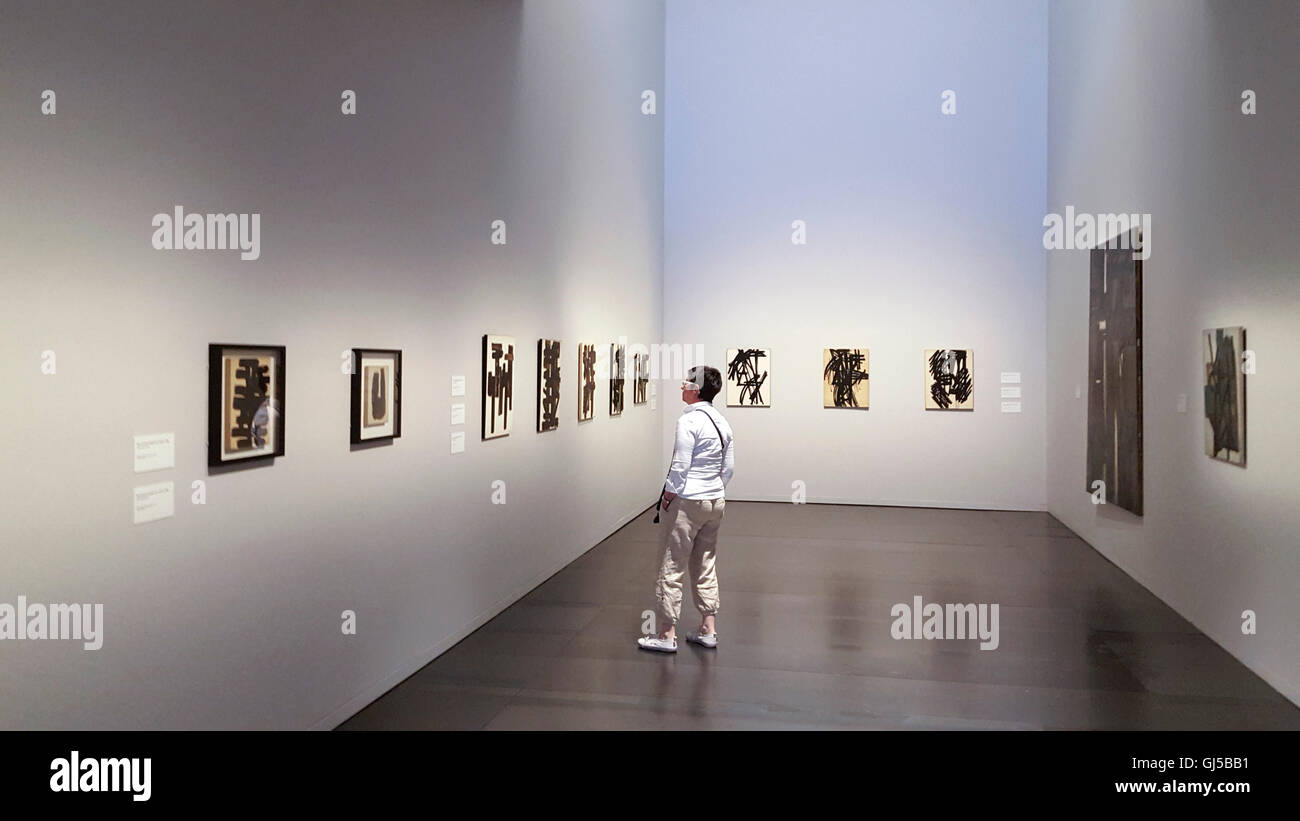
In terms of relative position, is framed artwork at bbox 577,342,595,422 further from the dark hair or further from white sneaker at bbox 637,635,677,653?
white sneaker at bbox 637,635,677,653

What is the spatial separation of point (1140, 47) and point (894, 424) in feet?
28.1

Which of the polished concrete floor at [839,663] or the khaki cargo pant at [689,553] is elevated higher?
the khaki cargo pant at [689,553]

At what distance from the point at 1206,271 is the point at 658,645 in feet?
22.8

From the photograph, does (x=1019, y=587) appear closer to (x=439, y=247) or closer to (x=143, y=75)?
(x=439, y=247)

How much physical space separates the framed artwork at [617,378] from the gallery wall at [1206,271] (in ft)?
25.1

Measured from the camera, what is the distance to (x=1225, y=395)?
9.16 meters

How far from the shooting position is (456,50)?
8.77 m

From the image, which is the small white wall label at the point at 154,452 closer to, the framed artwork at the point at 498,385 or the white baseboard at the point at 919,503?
the framed artwork at the point at 498,385

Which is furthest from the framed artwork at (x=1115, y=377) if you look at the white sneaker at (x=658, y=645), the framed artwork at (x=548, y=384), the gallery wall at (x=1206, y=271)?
the framed artwork at (x=548, y=384)

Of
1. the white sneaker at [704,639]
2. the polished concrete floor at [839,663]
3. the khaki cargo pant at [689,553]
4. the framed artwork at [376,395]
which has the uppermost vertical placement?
the framed artwork at [376,395]

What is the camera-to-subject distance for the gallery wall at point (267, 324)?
432 centimetres

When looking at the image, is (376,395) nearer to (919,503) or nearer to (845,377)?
(845,377)

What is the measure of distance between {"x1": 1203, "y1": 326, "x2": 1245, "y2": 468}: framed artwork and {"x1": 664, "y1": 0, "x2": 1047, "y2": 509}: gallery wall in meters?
9.06
